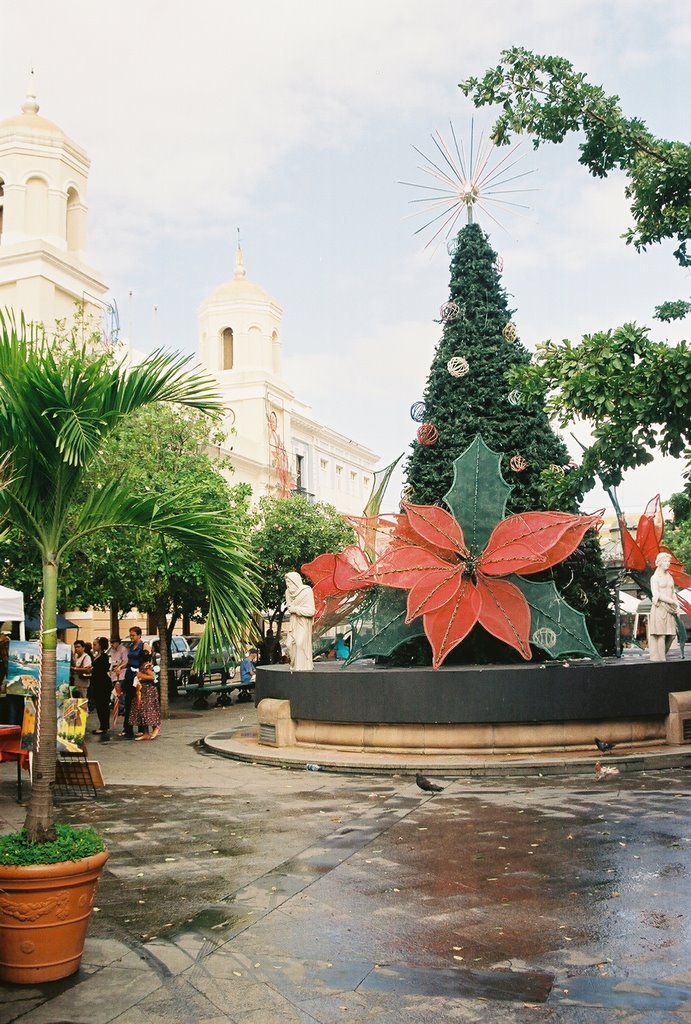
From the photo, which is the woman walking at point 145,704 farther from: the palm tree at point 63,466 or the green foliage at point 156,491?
the palm tree at point 63,466

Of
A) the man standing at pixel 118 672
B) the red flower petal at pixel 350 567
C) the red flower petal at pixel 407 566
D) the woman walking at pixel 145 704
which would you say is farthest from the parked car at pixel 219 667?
the red flower petal at pixel 407 566

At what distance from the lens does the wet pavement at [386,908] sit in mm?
4898

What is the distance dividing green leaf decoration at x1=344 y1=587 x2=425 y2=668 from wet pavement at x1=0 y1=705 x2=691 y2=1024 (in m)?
4.58

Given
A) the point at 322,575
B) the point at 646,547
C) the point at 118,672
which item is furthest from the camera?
the point at 118,672

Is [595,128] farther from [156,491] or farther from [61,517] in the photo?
[156,491]

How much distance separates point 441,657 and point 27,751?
633 centimetres

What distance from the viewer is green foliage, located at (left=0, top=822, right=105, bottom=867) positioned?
5.18 m

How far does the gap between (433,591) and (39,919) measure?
10.00m

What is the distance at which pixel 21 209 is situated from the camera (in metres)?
36.6

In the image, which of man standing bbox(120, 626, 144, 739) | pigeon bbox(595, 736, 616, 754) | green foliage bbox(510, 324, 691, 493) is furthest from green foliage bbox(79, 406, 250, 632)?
green foliage bbox(510, 324, 691, 493)

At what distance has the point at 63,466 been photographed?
6.39 metres

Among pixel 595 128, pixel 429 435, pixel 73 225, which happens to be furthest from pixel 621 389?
pixel 73 225

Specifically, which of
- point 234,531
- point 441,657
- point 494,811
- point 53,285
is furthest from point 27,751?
point 53,285

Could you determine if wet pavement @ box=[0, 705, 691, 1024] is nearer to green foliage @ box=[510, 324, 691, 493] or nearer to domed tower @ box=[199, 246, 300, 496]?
green foliage @ box=[510, 324, 691, 493]
